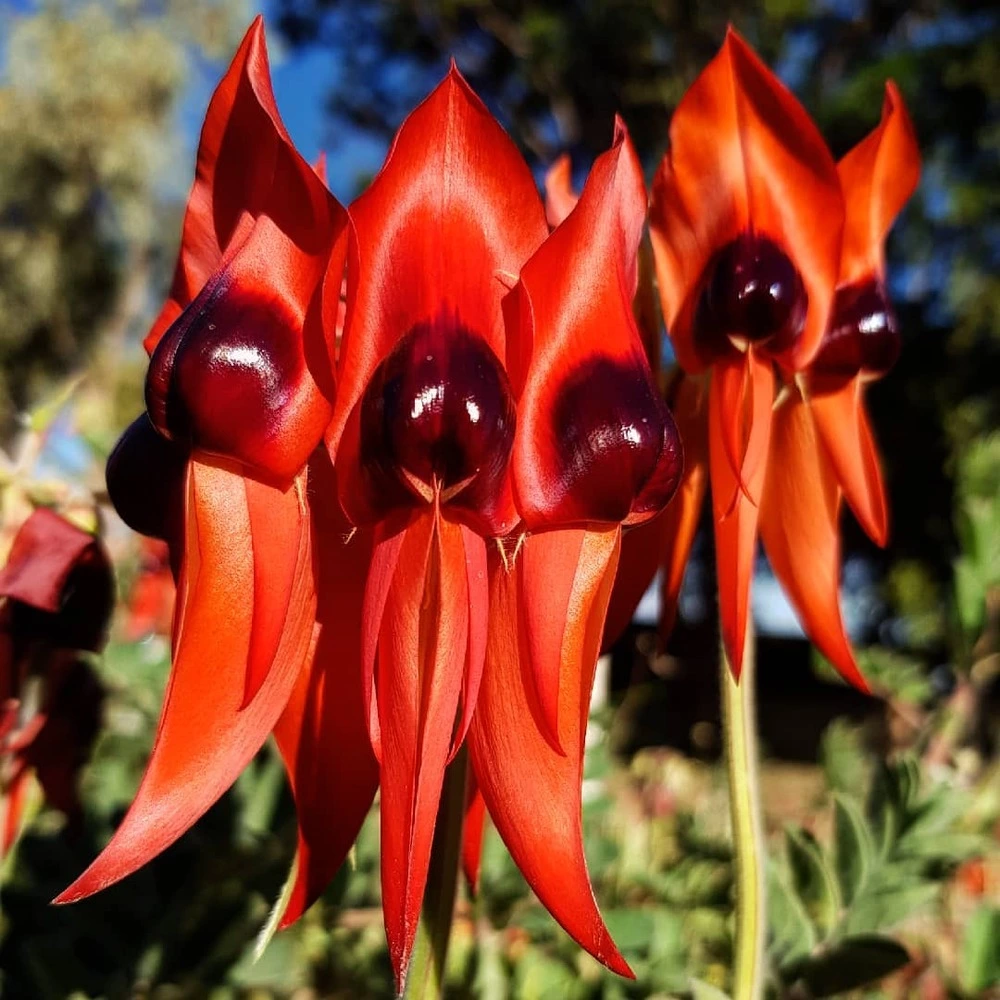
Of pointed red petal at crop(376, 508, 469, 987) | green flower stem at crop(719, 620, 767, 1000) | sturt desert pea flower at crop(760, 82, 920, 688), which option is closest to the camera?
pointed red petal at crop(376, 508, 469, 987)

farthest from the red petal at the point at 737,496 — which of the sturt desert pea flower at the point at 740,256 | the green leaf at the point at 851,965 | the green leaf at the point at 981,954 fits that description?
the green leaf at the point at 981,954

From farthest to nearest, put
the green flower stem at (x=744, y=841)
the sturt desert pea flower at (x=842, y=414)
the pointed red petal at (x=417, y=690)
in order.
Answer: the sturt desert pea flower at (x=842, y=414) → the green flower stem at (x=744, y=841) → the pointed red petal at (x=417, y=690)

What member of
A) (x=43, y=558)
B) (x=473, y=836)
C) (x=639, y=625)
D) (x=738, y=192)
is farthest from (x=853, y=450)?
(x=639, y=625)

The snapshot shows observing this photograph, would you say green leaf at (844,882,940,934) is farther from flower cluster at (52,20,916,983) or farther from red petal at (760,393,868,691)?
flower cluster at (52,20,916,983)

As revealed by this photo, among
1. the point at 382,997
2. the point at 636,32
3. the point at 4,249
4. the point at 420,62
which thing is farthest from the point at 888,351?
the point at 4,249

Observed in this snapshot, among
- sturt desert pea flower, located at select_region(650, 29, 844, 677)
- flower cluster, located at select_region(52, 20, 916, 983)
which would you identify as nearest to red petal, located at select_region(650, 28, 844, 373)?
sturt desert pea flower, located at select_region(650, 29, 844, 677)

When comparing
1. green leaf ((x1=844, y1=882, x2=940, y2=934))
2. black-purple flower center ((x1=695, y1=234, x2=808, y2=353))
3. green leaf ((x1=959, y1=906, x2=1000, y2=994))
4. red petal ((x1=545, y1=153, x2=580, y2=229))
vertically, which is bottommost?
green leaf ((x1=959, y1=906, x2=1000, y2=994))

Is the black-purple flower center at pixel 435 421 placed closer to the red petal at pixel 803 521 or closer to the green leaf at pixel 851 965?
the red petal at pixel 803 521

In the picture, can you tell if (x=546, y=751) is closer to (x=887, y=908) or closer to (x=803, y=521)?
(x=803, y=521)
